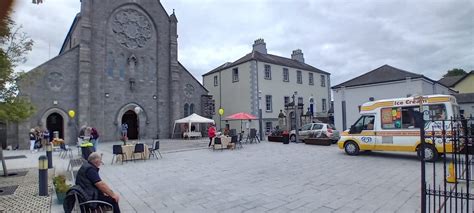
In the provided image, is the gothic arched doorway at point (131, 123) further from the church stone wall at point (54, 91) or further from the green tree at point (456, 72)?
the green tree at point (456, 72)

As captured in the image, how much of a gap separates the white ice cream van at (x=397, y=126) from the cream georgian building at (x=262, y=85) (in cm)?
1348

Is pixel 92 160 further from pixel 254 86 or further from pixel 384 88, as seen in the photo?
pixel 254 86

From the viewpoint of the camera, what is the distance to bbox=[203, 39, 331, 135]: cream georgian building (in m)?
30.6

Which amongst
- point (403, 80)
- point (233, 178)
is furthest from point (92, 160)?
point (403, 80)

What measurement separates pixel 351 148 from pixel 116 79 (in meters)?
20.8

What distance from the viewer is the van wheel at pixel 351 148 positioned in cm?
1322

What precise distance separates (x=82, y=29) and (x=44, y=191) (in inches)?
801

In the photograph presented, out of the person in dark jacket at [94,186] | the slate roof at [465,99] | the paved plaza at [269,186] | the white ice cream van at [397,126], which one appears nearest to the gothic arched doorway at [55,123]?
the paved plaza at [269,186]

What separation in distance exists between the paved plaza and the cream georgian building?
17089 millimetres

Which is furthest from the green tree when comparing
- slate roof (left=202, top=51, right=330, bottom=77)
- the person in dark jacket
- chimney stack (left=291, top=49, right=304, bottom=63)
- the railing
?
the person in dark jacket

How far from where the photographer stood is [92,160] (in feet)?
16.3

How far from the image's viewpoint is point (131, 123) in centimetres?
2861

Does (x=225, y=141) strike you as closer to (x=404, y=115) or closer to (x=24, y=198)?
(x=404, y=115)

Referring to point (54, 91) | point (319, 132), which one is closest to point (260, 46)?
point (319, 132)
